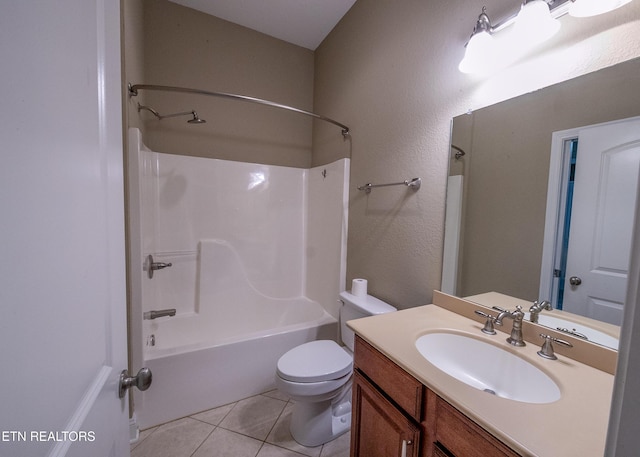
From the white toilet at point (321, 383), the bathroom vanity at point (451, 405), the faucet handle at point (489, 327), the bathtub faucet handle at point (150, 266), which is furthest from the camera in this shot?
the bathtub faucet handle at point (150, 266)

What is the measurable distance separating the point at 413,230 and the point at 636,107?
880 millimetres

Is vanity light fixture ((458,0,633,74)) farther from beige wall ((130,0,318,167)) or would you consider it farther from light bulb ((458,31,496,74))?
beige wall ((130,0,318,167))

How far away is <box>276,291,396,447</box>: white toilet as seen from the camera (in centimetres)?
134

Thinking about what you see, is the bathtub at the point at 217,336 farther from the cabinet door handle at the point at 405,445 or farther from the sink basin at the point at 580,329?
the sink basin at the point at 580,329

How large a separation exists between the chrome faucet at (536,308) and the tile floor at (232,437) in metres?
1.22

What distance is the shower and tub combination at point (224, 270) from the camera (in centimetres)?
158

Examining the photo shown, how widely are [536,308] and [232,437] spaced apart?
1.69m

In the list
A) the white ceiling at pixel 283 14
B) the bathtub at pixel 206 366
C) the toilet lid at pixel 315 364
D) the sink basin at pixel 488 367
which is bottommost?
the bathtub at pixel 206 366

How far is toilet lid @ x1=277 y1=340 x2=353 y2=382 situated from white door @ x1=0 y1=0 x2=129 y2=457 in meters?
0.89

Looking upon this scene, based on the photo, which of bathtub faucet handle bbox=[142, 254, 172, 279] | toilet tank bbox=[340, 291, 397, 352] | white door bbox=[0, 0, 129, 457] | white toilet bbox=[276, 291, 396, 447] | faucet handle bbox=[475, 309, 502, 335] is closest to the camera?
white door bbox=[0, 0, 129, 457]

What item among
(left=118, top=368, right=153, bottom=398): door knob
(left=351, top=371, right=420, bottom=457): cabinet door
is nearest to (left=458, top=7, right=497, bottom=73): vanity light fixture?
(left=351, top=371, right=420, bottom=457): cabinet door

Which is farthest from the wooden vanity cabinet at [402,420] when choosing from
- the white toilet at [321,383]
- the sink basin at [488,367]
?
the white toilet at [321,383]

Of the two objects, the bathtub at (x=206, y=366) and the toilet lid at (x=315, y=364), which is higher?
the toilet lid at (x=315, y=364)

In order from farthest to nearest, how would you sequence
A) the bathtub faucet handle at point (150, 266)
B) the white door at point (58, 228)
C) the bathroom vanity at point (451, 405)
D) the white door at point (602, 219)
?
the bathtub faucet handle at point (150, 266)
the white door at point (602, 219)
the bathroom vanity at point (451, 405)
the white door at point (58, 228)
